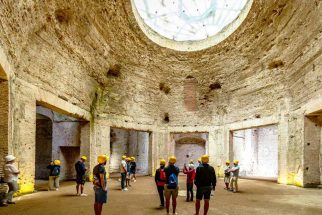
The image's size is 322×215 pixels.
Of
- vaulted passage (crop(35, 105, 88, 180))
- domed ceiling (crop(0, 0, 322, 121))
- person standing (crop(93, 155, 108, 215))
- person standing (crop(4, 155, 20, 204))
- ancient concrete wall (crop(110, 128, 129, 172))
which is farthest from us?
ancient concrete wall (crop(110, 128, 129, 172))

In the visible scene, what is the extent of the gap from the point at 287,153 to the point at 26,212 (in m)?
10.6

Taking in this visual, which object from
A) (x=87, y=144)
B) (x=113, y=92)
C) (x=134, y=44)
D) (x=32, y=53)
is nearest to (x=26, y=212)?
(x=32, y=53)

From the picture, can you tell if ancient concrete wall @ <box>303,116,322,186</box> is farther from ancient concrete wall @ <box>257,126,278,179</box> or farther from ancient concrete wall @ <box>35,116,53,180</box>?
ancient concrete wall @ <box>35,116,53,180</box>

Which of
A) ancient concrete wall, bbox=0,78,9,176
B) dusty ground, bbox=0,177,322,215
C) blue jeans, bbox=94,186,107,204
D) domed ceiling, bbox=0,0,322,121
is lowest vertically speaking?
dusty ground, bbox=0,177,322,215

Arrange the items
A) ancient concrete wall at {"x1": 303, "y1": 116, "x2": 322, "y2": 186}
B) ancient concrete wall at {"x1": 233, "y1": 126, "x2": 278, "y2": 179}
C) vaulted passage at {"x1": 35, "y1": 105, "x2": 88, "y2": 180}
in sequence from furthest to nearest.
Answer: ancient concrete wall at {"x1": 233, "y1": 126, "x2": 278, "y2": 179}, vaulted passage at {"x1": 35, "y1": 105, "x2": 88, "y2": 180}, ancient concrete wall at {"x1": 303, "y1": 116, "x2": 322, "y2": 186}

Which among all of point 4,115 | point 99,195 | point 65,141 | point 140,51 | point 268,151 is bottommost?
point 268,151

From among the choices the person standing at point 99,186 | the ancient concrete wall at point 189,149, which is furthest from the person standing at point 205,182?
the ancient concrete wall at point 189,149

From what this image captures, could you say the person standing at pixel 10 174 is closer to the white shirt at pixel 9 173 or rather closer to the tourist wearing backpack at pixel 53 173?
the white shirt at pixel 9 173

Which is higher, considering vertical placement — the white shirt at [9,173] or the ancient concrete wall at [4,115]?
the ancient concrete wall at [4,115]

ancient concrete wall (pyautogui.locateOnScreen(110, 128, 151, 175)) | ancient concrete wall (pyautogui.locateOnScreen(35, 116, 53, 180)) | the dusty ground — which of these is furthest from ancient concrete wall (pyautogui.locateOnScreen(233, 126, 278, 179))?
ancient concrete wall (pyautogui.locateOnScreen(35, 116, 53, 180))

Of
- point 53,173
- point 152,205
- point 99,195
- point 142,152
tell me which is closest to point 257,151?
point 142,152

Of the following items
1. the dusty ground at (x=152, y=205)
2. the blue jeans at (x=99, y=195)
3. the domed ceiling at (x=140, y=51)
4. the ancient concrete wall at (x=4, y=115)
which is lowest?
the dusty ground at (x=152, y=205)

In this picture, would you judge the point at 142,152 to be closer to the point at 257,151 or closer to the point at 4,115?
the point at 257,151

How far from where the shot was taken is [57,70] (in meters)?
9.53
